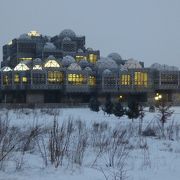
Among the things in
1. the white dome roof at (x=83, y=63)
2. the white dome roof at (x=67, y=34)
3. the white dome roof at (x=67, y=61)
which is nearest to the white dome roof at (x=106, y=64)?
the white dome roof at (x=83, y=63)

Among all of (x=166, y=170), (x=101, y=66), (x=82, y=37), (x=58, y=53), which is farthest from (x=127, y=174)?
(x=82, y=37)

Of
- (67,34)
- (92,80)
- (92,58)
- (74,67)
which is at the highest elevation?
(67,34)

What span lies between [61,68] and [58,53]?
14.3m

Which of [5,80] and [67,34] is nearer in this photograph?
[5,80]

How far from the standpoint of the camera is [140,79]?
87875 mm

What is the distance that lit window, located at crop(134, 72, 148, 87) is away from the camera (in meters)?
87.5

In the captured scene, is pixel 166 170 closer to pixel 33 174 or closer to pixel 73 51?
pixel 33 174

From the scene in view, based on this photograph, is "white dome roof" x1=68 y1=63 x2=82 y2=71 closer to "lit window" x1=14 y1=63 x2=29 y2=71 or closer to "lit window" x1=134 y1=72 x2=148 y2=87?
"lit window" x1=14 y1=63 x2=29 y2=71

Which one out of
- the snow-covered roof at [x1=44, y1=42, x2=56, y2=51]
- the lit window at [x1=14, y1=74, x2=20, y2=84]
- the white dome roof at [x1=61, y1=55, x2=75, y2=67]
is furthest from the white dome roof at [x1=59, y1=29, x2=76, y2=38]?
the lit window at [x1=14, y1=74, x2=20, y2=84]

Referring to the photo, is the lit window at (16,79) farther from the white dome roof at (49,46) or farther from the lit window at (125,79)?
the lit window at (125,79)

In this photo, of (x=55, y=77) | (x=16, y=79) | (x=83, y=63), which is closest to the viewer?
(x=55, y=77)

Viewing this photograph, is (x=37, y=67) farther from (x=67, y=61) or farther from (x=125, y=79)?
(x=125, y=79)

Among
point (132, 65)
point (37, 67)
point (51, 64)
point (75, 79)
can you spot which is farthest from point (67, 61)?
point (132, 65)

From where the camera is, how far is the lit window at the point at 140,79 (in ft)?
287
